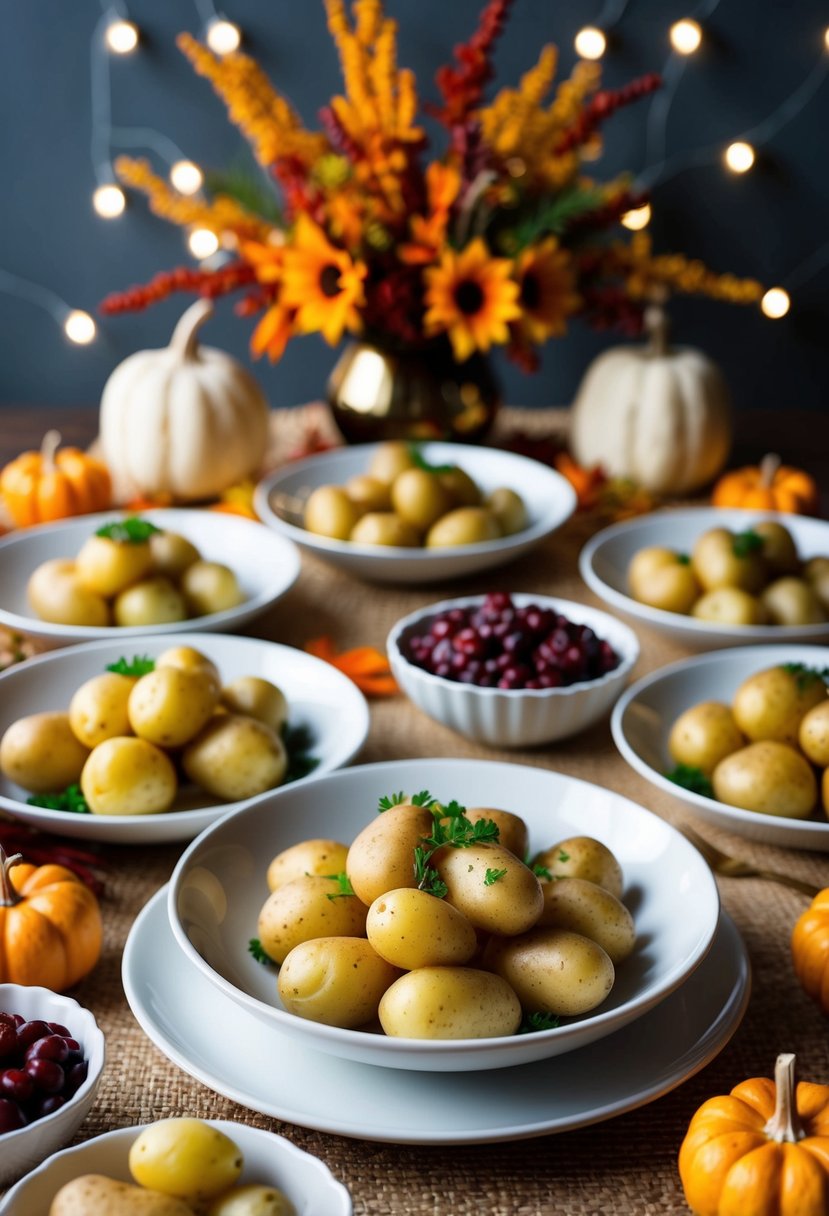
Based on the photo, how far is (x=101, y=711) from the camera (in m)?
1.24

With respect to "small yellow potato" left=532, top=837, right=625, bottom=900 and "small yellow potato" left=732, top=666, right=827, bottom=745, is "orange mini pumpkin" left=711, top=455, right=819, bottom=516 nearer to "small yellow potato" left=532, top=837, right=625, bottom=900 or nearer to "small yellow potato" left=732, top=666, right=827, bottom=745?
"small yellow potato" left=732, top=666, right=827, bottom=745

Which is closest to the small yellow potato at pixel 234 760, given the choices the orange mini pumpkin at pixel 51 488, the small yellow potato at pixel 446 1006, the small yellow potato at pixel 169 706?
the small yellow potato at pixel 169 706

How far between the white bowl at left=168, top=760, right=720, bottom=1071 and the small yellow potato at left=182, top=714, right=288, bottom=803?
0.38 ft

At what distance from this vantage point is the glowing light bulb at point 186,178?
2.49 meters

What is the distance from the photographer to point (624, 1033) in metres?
0.91

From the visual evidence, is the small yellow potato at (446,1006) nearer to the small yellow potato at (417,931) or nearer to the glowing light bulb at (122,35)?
the small yellow potato at (417,931)

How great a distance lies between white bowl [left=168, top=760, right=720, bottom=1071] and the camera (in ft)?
2.69

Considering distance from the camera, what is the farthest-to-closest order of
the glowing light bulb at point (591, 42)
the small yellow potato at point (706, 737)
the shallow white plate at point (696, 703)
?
the glowing light bulb at point (591, 42), the small yellow potato at point (706, 737), the shallow white plate at point (696, 703)

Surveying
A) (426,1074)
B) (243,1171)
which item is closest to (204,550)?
(426,1074)

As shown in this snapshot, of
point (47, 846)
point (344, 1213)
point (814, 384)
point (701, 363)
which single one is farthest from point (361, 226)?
point (344, 1213)

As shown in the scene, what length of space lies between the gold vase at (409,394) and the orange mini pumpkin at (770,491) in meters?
0.45

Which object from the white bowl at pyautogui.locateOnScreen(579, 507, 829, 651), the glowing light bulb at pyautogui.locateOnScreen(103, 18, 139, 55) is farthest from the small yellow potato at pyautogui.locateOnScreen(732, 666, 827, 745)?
the glowing light bulb at pyautogui.locateOnScreen(103, 18, 139, 55)

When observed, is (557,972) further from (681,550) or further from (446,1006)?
(681,550)

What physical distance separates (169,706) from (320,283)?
1.03m
